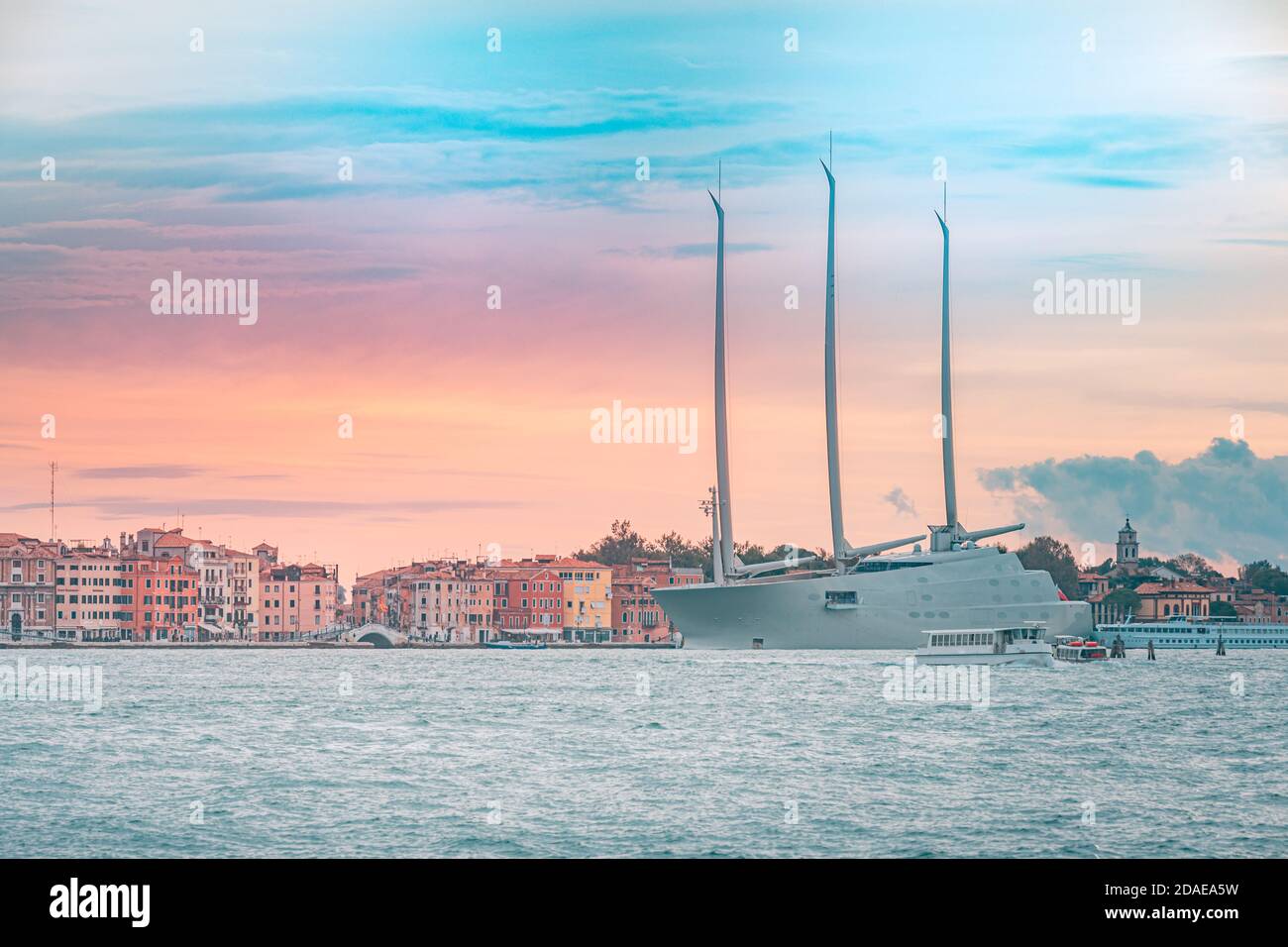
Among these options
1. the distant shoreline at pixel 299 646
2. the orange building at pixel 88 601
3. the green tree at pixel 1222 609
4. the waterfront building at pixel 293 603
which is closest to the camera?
the distant shoreline at pixel 299 646

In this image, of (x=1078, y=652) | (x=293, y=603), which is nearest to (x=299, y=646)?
(x=293, y=603)

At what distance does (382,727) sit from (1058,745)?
13368 millimetres

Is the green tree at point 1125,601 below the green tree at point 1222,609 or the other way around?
the other way around

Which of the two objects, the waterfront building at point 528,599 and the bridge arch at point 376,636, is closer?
the bridge arch at point 376,636

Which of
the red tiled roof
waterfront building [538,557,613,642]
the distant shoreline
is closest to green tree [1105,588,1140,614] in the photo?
the red tiled roof

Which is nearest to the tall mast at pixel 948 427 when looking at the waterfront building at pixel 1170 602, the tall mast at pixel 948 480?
the tall mast at pixel 948 480

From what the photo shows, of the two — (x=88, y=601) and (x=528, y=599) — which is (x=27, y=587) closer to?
(x=88, y=601)

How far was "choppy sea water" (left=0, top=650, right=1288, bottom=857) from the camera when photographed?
1738 centimetres

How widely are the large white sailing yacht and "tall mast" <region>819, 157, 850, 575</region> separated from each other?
46mm

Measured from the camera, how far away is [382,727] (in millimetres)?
32719

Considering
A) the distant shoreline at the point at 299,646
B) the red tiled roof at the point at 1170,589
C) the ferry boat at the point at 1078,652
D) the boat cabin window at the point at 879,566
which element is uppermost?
the boat cabin window at the point at 879,566

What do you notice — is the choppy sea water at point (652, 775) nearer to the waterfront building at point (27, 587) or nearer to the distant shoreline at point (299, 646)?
the distant shoreline at point (299, 646)

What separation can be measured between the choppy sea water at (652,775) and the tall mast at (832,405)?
96.8ft

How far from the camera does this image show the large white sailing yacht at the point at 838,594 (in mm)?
74062
